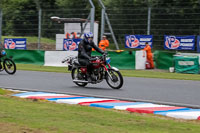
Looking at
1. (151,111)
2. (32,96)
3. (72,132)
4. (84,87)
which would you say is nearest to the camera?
(72,132)

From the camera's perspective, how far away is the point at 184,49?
2070 centimetres

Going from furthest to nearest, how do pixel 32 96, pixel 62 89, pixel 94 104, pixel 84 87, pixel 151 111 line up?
pixel 84 87
pixel 62 89
pixel 32 96
pixel 94 104
pixel 151 111

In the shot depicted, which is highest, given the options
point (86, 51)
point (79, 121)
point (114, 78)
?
point (86, 51)

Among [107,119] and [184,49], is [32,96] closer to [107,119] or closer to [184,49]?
[107,119]

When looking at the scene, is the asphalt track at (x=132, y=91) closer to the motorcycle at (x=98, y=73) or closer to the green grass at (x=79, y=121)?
the motorcycle at (x=98, y=73)

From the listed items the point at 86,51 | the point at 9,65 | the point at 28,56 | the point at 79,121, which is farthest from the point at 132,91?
the point at 28,56

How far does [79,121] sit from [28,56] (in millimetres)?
17254

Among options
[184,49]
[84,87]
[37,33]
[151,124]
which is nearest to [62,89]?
[84,87]

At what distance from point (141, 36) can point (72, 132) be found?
16.5 m

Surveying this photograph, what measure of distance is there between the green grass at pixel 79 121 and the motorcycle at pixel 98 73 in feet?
11.8

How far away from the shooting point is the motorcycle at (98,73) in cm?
1173

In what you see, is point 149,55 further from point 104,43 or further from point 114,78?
point 114,78

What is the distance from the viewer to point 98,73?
12133 millimetres

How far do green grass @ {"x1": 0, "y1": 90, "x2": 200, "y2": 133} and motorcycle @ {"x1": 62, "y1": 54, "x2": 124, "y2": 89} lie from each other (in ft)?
11.8
